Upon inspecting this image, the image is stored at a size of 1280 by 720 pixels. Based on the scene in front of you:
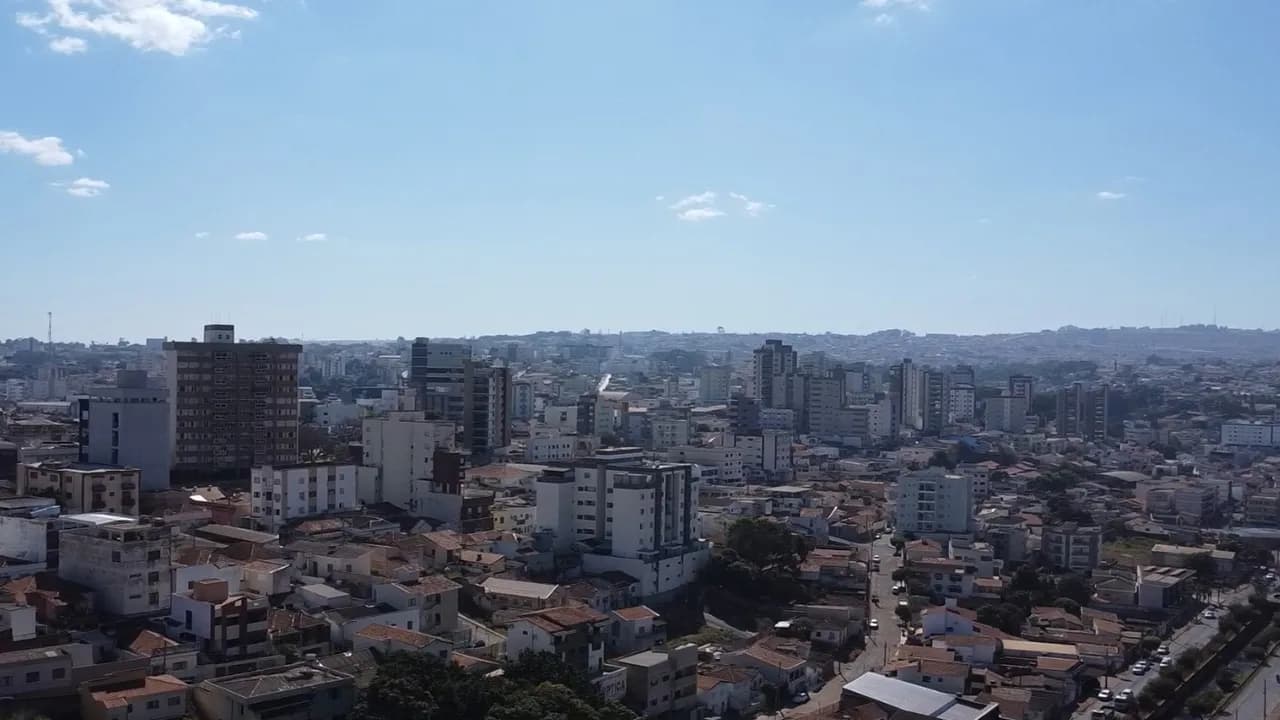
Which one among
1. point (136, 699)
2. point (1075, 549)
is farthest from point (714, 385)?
point (136, 699)

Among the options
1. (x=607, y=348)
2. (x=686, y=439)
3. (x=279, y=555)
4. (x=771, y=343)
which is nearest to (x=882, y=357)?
(x=607, y=348)

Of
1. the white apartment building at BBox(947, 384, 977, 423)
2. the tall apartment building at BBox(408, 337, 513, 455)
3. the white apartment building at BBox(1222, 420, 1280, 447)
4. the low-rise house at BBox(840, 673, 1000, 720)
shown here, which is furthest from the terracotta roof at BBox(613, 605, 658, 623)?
the white apartment building at BBox(947, 384, 977, 423)

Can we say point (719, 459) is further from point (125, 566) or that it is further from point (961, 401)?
point (961, 401)

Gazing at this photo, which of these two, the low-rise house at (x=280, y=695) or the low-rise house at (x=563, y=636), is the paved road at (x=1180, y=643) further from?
the low-rise house at (x=280, y=695)

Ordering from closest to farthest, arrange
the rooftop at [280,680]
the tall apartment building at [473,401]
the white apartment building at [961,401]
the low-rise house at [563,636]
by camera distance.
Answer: the rooftop at [280,680]
the low-rise house at [563,636]
the tall apartment building at [473,401]
the white apartment building at [961,401]

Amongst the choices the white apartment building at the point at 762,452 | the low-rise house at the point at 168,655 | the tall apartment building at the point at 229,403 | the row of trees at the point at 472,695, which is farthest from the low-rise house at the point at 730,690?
the white apartment building at the point at 762,452
